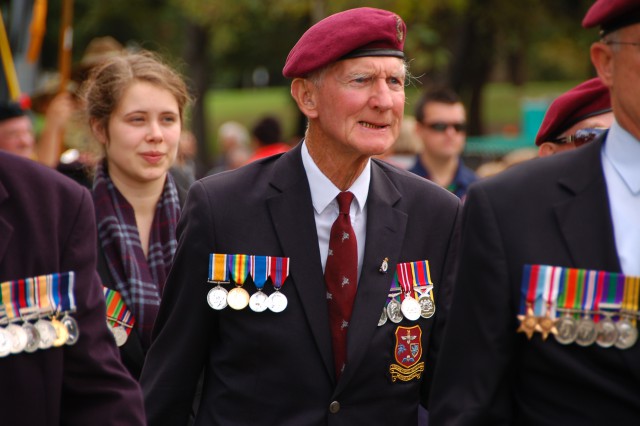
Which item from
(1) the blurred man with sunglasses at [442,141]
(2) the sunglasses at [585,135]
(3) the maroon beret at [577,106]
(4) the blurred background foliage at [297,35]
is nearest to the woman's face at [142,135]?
(4) the blurred background foliage at [297,35]

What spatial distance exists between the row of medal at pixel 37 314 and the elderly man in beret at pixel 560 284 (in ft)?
3.50

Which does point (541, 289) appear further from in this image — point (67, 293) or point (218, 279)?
point (218, 279)

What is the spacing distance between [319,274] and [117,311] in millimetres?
1340

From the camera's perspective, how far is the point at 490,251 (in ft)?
10.2

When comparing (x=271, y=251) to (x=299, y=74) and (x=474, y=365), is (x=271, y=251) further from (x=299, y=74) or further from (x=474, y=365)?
(x=474, y=365)

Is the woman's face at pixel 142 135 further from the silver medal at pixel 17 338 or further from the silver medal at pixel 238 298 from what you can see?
the silver medal at pixel 17 338

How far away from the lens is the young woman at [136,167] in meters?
5.29

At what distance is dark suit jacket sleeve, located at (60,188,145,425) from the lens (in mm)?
3270

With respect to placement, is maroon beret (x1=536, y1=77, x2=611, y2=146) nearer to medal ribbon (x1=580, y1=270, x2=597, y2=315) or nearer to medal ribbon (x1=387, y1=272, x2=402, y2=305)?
medal ribbon (x1=387, y1=272, x2=402, y2=305)

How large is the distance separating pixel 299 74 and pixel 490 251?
152 cm

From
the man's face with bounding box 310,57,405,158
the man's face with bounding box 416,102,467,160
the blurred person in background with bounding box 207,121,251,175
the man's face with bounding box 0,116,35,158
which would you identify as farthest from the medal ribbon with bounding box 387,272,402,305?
the blurred person in background with bounding box 207,121,251,175

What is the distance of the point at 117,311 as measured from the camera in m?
5.12

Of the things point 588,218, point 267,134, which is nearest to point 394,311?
point 588,218

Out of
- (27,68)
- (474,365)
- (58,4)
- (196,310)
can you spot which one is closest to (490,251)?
(474,365)
